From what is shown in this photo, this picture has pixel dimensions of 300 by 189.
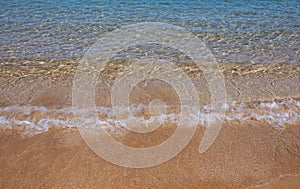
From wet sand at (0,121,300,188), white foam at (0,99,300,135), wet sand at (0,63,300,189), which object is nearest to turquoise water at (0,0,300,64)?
white foam at (0,99,300,135)

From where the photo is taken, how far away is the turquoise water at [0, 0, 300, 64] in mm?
6496

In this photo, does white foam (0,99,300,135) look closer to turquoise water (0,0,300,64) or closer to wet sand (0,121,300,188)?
wet sand (0,121,300,188)

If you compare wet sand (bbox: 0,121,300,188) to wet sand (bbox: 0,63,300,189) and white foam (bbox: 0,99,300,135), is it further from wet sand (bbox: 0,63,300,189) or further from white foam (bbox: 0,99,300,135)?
white foam (bbox: 0,99,300,135)

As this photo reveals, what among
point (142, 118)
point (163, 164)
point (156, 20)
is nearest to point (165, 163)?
point (163, 164)

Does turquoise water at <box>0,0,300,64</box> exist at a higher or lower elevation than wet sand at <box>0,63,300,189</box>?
higher

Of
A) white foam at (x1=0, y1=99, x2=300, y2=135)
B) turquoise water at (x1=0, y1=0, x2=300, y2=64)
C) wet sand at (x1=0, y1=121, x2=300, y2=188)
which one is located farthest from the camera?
turquoise water at (x1=0, y1=0, x2=300, y2=64)

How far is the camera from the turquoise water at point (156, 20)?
650cm

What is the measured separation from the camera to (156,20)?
8.64 m

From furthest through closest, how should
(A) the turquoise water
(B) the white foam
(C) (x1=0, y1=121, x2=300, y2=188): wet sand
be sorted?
1. (A) the turquoise water
2. (B) the white foam
3. (C) (x1=0, y1=121, x2=300, y2=188): wet sand

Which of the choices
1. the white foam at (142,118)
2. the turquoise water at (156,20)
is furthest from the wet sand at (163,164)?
the turquoise water at (156,20)

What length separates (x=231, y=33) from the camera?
7492 millimetres

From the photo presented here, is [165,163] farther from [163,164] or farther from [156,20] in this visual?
[156,20]

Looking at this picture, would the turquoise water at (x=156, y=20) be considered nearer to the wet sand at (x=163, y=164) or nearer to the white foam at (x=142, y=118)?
the white foam at (x=142, y=118)

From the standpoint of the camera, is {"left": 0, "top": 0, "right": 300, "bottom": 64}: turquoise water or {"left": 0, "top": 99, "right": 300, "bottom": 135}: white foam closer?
{"left": 0, "top": 99, "right": 300, "bottom": 135}: white foam
